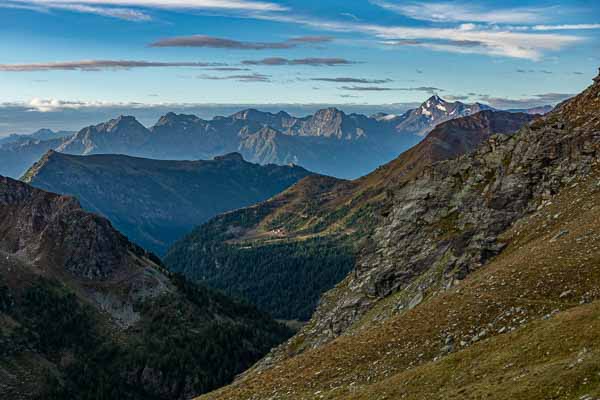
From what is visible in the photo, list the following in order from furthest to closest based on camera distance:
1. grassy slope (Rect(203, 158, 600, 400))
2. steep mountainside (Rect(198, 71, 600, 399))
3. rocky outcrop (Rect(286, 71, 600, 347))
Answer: rocky outcrop (Rect(286, 71, 600, 347))
steep mountainside (Rect(198, 71, 600, 399))
grassy slope (Rect(203, 158, 600, 400))

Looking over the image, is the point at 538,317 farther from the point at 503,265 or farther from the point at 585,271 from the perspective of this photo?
the point at 503,265

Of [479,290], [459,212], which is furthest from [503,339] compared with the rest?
[459,212]

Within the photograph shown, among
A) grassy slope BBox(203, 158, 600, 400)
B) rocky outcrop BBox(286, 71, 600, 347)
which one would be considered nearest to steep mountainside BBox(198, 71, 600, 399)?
grassy slope BBox(203, 158, 600, 400)

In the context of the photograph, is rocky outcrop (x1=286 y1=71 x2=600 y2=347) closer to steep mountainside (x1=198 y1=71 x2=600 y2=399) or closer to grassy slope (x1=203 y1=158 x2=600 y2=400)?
steep mountainside (x1=198 y1=71 x2=600 y2=399)

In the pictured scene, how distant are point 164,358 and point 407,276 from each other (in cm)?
12210

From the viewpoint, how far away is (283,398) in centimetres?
5428

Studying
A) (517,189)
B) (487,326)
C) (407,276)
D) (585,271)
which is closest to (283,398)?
(487,326)

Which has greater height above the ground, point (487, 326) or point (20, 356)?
point (487, 326)

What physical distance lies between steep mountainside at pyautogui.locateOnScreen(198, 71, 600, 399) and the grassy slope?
0.14 meters

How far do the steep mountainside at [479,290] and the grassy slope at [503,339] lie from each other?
14 centimetres

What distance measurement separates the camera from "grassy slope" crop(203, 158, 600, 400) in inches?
1420

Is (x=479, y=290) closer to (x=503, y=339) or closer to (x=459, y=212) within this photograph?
(x=503, y=339)

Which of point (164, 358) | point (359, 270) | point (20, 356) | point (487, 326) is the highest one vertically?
point (487, 326)

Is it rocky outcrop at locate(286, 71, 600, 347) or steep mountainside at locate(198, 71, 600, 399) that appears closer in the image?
steep mountainside at locate(198, 71, 600, 399)
